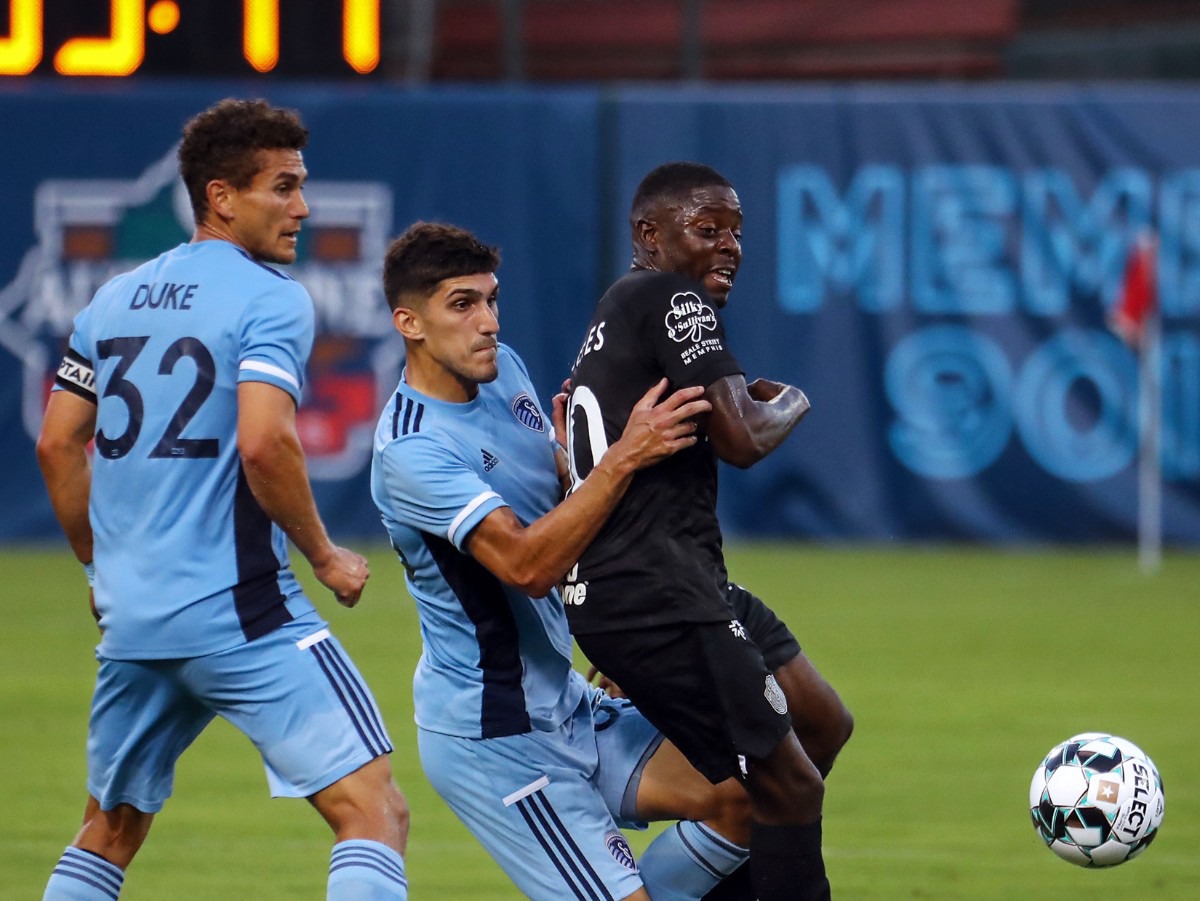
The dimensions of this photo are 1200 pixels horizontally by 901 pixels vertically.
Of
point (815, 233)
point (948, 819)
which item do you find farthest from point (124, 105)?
point (948, 819)

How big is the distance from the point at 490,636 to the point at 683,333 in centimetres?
84

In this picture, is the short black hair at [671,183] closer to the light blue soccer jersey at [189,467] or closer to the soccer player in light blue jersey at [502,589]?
the soccer player in light blue jersey at [502,589]

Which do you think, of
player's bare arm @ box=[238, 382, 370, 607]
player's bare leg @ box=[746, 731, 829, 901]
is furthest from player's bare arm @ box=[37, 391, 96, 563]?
player's bare leg @ box=[746, 731, 829, 901]

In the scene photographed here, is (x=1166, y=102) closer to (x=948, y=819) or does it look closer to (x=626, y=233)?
(x=626, y=233)

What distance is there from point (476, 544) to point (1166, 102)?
40.3ft

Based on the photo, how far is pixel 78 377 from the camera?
15.6ft

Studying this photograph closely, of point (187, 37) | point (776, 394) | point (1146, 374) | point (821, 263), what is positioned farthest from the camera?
point (821, 263)

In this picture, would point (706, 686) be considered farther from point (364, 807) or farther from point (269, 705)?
point (269, 705)

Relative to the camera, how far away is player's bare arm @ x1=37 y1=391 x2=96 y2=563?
189 inches

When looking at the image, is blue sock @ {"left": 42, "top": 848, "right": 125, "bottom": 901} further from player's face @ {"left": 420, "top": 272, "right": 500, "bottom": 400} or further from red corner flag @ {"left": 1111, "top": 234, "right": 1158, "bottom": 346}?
red corner flag @ {"left": 1111, "top": 234, "right": 1158, "bottom": 346}

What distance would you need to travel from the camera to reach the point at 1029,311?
15.3m

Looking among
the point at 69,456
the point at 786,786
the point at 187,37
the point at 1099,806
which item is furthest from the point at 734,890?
the point at 187,37

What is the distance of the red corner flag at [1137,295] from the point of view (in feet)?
46.7

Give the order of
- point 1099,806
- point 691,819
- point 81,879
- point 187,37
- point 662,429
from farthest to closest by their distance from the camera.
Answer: point 187,37 → point 1099,806 → point 691,819 → point 81,879 → point 662,429
